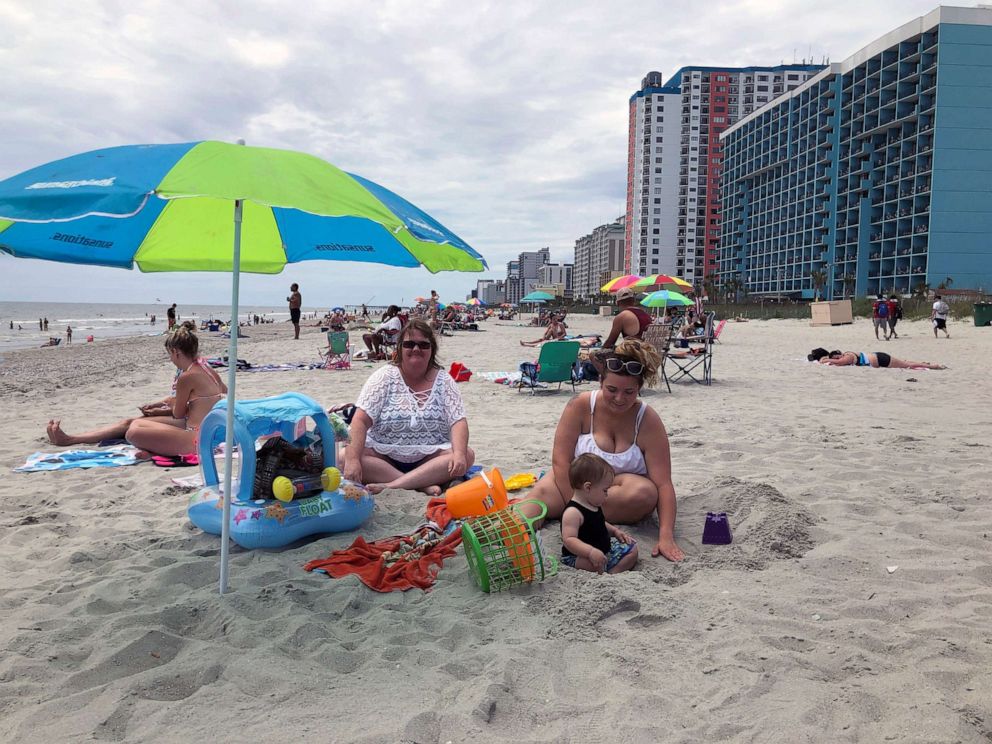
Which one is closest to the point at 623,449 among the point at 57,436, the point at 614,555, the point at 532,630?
the point at 614,555

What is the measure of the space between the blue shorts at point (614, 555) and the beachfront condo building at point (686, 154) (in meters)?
105

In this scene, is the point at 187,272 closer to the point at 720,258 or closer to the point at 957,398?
the point at 957,398

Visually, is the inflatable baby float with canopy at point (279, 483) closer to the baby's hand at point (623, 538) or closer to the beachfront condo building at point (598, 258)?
the baby's hand at point (623, 538)

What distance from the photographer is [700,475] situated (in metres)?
4.63

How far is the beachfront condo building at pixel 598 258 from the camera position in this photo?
465 ft

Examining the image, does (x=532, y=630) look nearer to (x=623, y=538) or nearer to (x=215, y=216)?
(x=623, y=538)

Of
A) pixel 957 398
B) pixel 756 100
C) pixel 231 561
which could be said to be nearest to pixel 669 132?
→ pixel 756 100

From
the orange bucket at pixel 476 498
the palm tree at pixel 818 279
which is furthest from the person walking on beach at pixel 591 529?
the palm tree at pixel 818 279

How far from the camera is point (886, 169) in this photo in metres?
55.6

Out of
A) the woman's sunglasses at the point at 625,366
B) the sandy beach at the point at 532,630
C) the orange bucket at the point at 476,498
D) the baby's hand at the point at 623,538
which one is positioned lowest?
the sandy beach at the point at 532,630

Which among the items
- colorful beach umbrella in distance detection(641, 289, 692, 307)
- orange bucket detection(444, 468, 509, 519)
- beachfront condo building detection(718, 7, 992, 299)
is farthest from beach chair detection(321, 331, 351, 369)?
beachfront condo building detection(718, 7, 992, 299)

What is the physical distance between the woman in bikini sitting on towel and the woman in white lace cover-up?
149cm

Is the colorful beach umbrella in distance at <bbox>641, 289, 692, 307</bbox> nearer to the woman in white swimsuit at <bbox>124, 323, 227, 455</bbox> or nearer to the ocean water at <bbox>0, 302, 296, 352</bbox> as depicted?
the woman in white swimsuit at <bbox>124, 323, 227, 455</bbox>

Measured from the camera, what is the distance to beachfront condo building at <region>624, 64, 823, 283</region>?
10219cm
